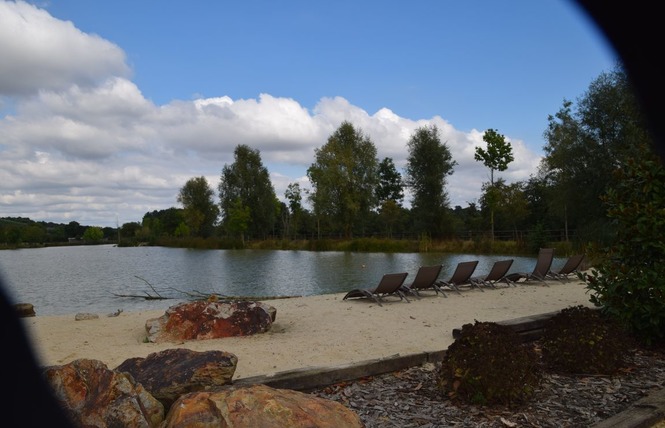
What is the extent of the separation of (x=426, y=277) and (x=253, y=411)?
8.65m

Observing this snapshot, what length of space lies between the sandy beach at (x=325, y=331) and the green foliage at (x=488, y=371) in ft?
3.89

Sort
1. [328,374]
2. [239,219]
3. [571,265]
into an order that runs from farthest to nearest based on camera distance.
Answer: [239,219], [571,265], [328,374]

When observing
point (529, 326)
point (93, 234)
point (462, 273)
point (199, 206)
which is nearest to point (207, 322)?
point (529, 326)

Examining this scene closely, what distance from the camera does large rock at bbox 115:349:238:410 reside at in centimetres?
365

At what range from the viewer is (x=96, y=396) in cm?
301

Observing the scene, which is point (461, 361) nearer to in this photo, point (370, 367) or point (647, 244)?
point (370, 367)

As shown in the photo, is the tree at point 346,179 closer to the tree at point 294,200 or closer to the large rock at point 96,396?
the tree at point 294,200

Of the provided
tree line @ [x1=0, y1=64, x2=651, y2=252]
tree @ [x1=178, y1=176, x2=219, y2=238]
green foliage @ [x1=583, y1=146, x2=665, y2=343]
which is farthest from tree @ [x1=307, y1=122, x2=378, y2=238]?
green foliage @ [x1=583, y1=146, x2=665, y2=343]

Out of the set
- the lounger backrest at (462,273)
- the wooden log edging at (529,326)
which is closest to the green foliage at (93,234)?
the lounger backrest at (462,273)

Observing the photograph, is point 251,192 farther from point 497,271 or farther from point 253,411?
point 253,411

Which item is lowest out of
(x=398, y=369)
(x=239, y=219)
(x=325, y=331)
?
(x=325, y=331)

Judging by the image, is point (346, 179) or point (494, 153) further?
point (346, 179)

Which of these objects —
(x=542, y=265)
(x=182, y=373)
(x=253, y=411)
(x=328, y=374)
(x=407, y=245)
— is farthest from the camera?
(x=407, y=245)

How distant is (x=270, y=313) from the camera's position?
324 inches
